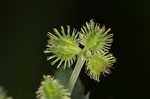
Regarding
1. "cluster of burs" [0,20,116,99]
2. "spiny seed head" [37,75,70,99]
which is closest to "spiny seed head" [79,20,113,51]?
"cluster of burs" [0,20,116,99]

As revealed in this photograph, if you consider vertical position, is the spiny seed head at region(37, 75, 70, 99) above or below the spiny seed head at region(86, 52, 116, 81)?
below

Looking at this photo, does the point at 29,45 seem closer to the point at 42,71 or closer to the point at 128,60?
the point at 42,71

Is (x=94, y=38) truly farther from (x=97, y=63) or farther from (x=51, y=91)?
(x=51, y=91)

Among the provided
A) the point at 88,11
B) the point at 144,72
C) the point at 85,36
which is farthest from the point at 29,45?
the point at 85,36

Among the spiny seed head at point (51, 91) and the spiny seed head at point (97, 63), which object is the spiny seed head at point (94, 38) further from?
the spiny seed head at point (51, 91)

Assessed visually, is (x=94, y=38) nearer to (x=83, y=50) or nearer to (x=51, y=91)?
(x=83, y=50)

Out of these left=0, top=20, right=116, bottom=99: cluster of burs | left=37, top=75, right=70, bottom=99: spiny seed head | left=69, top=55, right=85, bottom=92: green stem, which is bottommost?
left=37, top=75, right=70, bottom=99: spiny seed head

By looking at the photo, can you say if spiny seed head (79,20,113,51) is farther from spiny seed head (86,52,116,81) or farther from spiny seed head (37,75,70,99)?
spiny seed head (37,75,70,99)

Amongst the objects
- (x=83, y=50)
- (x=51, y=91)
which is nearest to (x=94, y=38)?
(x=83, y=50)
